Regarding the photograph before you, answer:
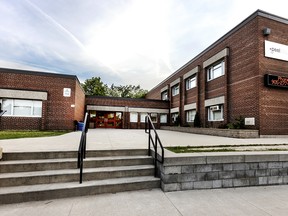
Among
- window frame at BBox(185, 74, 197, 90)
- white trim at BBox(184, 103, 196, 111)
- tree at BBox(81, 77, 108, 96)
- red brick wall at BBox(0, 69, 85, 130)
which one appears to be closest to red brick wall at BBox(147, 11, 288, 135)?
white trim at BBox(184, 103, 196, 111)

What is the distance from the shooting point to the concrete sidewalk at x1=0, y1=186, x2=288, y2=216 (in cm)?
242

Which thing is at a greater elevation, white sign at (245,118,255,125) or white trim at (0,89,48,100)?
white trim at (0,89,48,100)

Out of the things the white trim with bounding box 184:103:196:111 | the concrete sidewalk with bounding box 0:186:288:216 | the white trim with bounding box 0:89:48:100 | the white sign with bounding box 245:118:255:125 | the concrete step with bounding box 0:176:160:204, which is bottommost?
the concrete sidewalk with bounding box 0:186:288:216

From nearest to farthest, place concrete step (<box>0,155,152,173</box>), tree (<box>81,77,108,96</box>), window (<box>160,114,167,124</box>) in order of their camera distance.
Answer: concrete step (<box>0,155,152,173</box>) < window (<box>160,114,167,124</box>) < tree (<box>81,77,108,96</box>)

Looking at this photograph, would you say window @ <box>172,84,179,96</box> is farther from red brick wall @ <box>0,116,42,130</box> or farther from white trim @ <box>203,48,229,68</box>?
red brick wall @ <box>0,116,42,130</box>

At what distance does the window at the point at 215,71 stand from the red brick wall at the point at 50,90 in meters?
11.8

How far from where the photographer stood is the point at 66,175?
316cm

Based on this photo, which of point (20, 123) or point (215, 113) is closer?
point (20, 123)

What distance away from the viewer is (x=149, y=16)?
11.2m

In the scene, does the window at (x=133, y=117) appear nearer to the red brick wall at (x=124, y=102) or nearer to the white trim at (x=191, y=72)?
the red brick wall at (x=124, y=102)

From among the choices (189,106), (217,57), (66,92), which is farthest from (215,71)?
(66,92)

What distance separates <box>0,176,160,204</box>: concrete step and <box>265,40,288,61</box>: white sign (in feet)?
35.7

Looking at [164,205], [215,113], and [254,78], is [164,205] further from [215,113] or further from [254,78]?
[215,113]

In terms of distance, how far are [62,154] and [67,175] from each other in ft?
2.49
